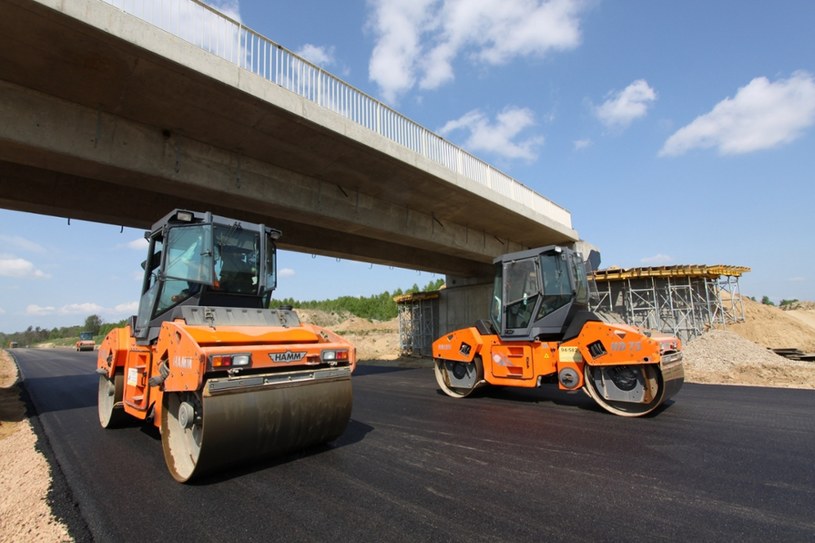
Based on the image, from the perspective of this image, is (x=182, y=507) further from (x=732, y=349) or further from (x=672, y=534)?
(x=732, y=349)

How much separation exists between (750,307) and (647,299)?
46.4 feet

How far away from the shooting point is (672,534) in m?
2.89

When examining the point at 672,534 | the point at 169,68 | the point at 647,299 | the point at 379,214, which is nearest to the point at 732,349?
the point at 647,299

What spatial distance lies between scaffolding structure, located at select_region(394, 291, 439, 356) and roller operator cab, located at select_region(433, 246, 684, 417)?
14.1 m

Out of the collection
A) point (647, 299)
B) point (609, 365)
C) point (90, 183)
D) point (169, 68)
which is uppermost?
point (169, 68)

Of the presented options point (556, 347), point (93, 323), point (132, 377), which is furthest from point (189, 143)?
point (93, 323)

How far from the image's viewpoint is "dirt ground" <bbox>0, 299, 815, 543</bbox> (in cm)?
338

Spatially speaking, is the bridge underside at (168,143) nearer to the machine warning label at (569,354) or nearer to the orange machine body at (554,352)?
the orange machine body at (554,352)

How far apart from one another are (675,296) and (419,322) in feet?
42.2

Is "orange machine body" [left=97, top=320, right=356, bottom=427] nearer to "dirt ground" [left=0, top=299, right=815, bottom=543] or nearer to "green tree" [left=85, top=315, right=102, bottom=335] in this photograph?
"dirt ground" [left=0, top=299, right=815, bottom=543]

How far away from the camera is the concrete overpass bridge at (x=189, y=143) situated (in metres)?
6.30

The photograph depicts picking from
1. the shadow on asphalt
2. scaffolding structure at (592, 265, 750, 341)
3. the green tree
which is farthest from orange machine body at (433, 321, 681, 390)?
the green tree

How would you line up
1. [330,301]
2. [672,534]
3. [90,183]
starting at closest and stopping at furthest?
[672,534]
[90,183]
[330,301]

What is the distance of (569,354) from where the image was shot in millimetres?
7215
